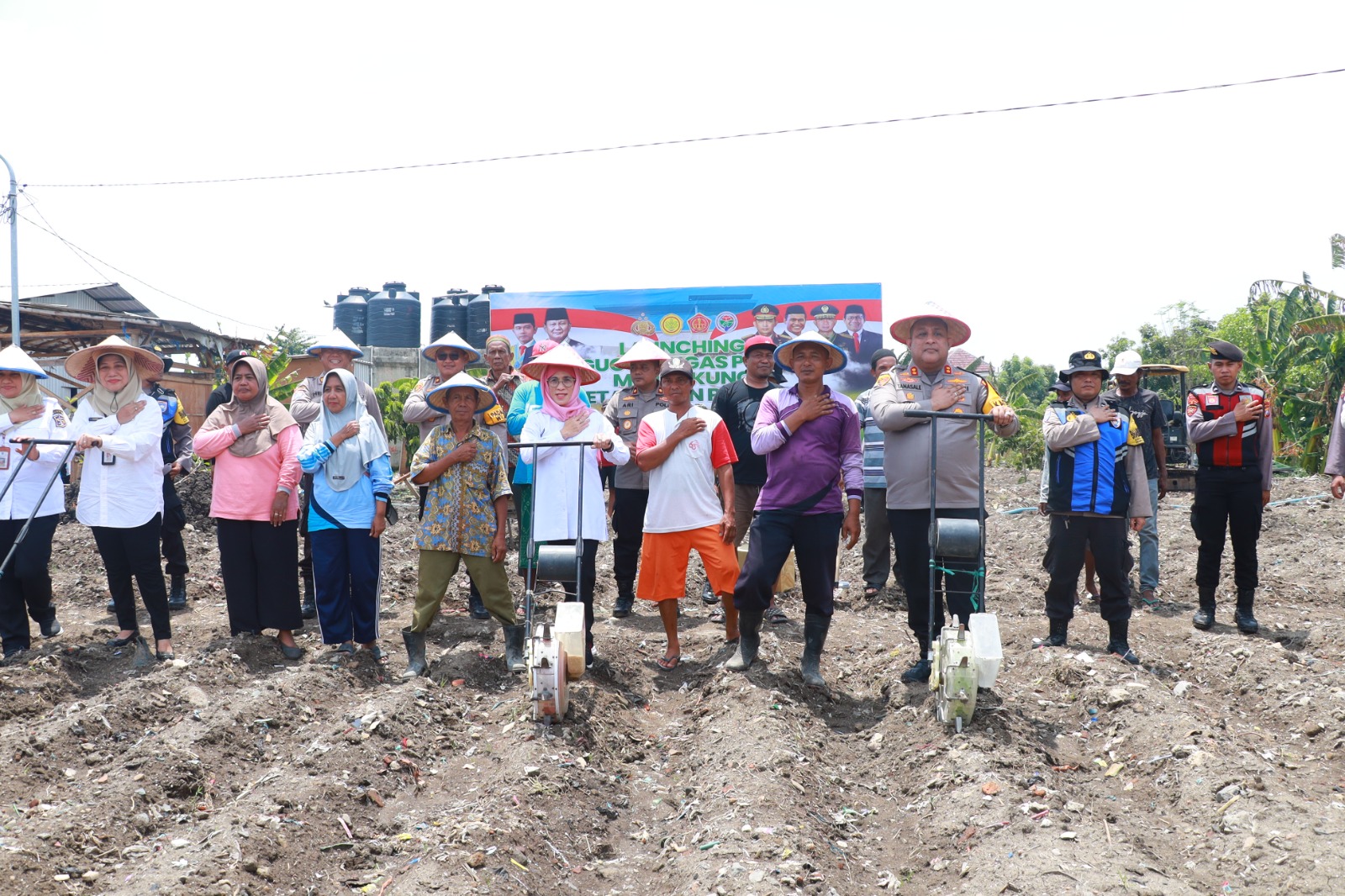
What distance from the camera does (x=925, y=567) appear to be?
5.51 metres

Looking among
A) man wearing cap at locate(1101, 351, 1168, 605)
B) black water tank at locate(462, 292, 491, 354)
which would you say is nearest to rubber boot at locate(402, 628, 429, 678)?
man wearing cap at locate(1101, 351, 1168, 605)

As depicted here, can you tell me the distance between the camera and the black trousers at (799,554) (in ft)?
18.4

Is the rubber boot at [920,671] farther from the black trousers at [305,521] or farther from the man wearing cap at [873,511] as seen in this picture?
the black trousers at [305,521]

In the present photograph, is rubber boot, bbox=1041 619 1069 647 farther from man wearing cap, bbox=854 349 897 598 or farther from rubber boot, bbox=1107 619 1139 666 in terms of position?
man wearing cap, bbox=854 349 897 598

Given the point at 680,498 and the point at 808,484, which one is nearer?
the point at 808,484

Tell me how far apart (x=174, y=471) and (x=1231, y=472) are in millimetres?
7425

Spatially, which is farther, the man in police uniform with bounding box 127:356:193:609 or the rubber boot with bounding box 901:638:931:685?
the man in police uniform with bounding box 127:356:193:609

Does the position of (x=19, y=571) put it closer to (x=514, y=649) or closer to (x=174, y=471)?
(x=174, y=471)

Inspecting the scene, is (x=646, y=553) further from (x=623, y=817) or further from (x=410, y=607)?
(x=410, y=607)

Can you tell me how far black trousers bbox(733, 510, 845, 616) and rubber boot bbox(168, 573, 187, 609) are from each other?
4.92 m

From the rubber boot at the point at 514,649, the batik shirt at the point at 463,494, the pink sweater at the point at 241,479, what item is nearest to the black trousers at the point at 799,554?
the rubber boot at the point at 514,649

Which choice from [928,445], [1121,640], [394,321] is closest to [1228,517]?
[1121,640]

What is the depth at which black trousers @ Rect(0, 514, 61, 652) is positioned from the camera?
21.0 feet

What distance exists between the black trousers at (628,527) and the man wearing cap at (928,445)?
252cm
